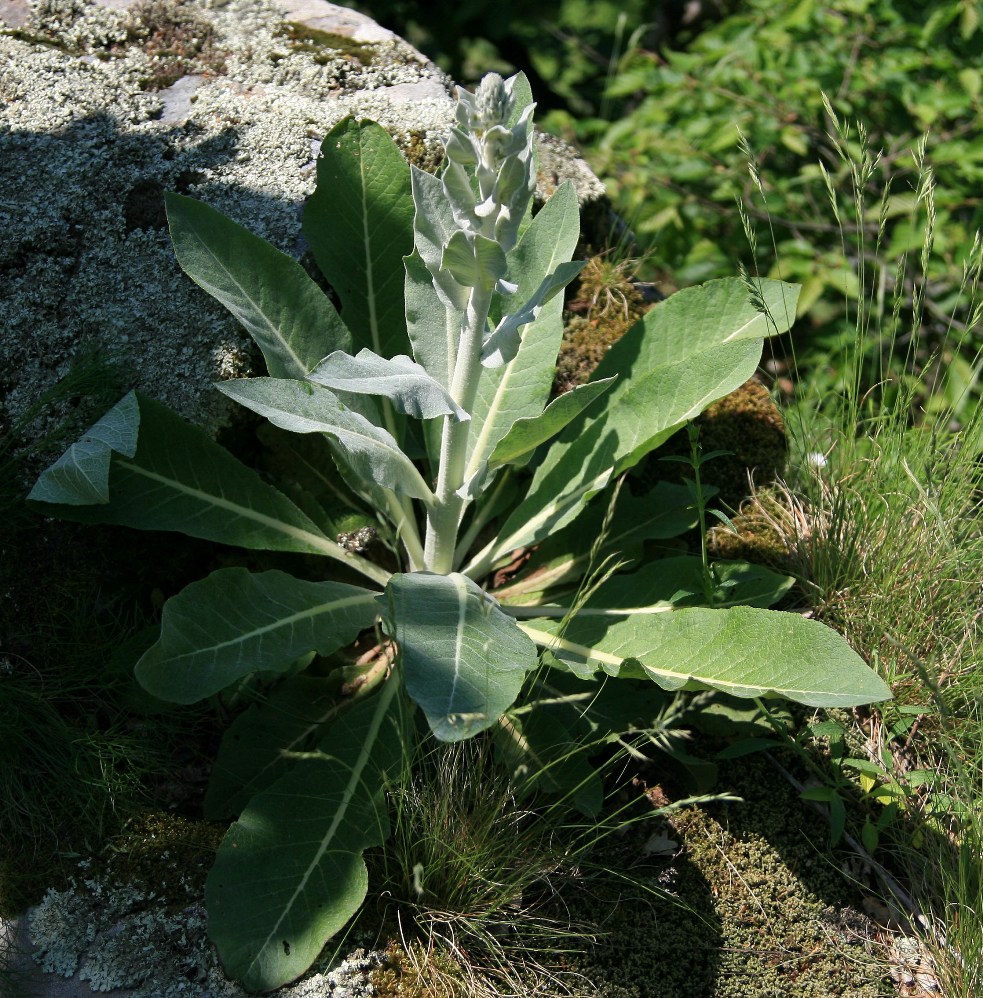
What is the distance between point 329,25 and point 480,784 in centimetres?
230

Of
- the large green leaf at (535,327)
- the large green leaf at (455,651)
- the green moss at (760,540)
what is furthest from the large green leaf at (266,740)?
the green moss at (760,540)

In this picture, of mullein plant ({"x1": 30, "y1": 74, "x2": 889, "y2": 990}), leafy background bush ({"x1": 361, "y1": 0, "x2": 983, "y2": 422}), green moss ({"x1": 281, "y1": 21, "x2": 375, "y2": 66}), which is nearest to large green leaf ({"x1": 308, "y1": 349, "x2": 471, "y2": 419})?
mullein plant ({"x1": 30, "y1": 74, "x2": 889, "y2": 990})

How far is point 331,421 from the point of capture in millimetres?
1990

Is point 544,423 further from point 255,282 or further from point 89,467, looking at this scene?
point 89,467

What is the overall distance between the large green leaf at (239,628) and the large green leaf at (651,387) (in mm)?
462

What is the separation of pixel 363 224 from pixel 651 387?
78 centimetres

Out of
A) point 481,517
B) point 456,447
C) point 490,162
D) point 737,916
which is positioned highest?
point 490,162

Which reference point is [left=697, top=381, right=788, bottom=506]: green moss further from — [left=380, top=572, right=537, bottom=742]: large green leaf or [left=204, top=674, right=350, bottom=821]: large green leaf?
[left=204, top=674, right=350, bottom=821]: large green leaf

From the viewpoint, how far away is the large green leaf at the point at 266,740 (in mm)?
2002

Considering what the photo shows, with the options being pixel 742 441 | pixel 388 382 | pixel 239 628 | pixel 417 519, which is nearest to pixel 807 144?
pixel 742 441

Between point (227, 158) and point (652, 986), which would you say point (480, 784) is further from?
point (227, 158)

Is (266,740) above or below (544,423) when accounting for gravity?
below

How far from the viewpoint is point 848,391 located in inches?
95.2

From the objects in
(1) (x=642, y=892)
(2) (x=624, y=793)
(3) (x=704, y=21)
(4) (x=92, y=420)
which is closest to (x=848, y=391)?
(2) (x=624, y=793)
